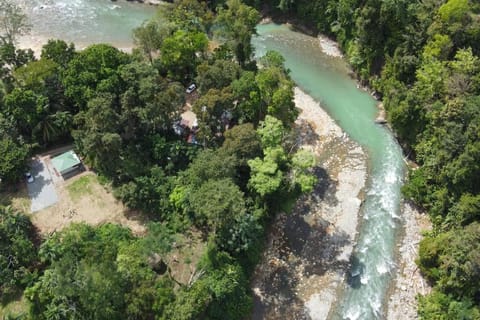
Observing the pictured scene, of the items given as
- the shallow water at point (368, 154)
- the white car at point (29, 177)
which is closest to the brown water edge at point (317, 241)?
the shallow water at point (368, 154)

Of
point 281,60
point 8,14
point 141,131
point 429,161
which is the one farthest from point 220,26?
point 429,161

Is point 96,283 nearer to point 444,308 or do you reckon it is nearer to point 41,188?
point 41,188

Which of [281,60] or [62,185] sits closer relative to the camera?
[62,185]

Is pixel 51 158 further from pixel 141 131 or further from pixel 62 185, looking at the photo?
pixel 141 131

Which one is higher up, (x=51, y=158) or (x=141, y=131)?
(x=141, y=131)

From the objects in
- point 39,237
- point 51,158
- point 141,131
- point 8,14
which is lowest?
point 39,237

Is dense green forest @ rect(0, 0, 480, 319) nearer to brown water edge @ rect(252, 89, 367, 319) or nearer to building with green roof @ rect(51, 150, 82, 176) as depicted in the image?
building with green roof @ rect(51, 150, 82, 176)

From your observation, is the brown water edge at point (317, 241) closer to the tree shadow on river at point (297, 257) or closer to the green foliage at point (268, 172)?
the tree shadow on river at point (297, 257)

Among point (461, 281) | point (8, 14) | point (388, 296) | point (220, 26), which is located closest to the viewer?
point (461, 281)
